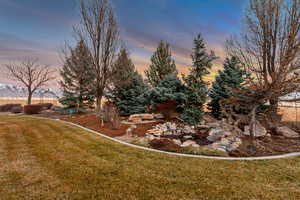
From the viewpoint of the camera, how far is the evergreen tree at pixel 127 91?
11828 mm

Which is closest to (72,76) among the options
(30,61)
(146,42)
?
(146,42)

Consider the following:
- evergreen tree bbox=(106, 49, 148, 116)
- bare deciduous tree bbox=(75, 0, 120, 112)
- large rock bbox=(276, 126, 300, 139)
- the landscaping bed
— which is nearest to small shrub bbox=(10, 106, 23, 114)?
evergreen tree bbox=(106, 49, 148, 116)

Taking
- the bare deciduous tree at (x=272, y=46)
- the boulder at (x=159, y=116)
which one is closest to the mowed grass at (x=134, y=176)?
the bare deciduous tree at (x=272, y=46)

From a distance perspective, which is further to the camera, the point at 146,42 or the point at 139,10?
the point at 146,42

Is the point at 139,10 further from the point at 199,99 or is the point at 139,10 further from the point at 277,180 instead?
the point at 277,180

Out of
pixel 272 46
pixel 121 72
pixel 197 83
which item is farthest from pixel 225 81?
pixel 121 72

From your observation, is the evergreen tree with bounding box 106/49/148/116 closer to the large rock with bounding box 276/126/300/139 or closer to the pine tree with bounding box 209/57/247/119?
the pine tree with bounding box 209/57/247/119

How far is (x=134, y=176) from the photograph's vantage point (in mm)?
3283

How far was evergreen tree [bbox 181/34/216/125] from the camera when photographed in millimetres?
8461

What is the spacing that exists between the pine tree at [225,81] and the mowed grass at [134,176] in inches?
220

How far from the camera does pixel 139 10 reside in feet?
34.5

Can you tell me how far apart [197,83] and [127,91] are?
6235 mm

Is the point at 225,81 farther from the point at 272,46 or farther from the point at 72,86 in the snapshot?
the point at 72,86

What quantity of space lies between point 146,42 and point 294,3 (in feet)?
36.4
